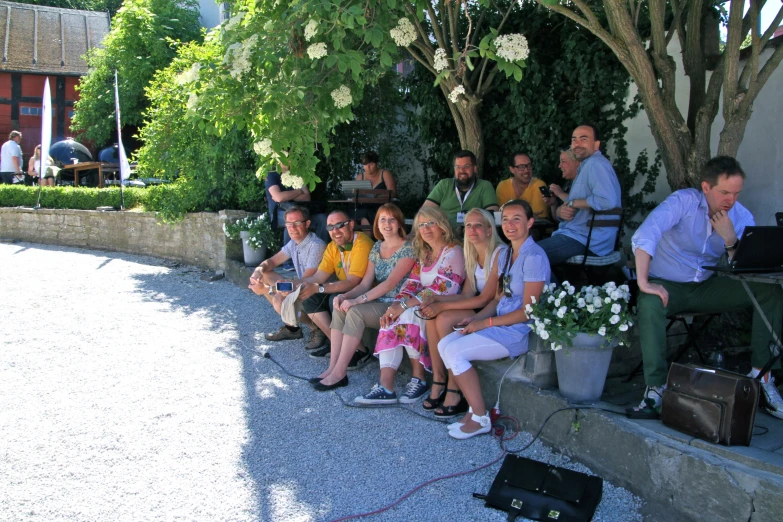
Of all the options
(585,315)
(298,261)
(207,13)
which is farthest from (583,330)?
(207,13)

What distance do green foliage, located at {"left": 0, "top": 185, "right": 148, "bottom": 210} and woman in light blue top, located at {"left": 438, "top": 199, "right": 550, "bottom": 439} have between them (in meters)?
8.50

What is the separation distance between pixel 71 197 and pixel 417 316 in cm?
992

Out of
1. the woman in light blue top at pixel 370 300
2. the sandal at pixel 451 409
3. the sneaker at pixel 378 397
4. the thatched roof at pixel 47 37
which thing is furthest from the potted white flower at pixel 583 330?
the thatched roof at pixel 47 37

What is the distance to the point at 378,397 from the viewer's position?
447 cm

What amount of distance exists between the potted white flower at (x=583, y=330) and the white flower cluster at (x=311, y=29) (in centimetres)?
201

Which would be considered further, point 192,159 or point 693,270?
point 192,159

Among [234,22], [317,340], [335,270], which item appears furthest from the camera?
[317,340]

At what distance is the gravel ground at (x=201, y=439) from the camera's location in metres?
3.23

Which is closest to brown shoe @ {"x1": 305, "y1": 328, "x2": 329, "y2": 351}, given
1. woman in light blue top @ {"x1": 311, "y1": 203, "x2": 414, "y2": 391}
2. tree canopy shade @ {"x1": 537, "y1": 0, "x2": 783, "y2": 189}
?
woman in light blue top @ {"x1": 311, "y1": 203, "x2": 414, "y2": 391}

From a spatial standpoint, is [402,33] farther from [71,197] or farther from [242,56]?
[71,197]

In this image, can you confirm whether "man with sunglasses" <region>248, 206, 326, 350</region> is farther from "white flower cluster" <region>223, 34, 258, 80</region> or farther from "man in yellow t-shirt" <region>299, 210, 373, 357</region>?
"white flower cluster" <region>223, 34, 258, 80</region>

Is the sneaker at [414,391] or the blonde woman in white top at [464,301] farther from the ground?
the blonde woman in white top at [464,301]

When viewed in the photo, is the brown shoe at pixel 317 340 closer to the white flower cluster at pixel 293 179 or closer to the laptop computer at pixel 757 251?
the white flower cluster at pixel 293 179

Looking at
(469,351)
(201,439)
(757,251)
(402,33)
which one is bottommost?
(201,439)
